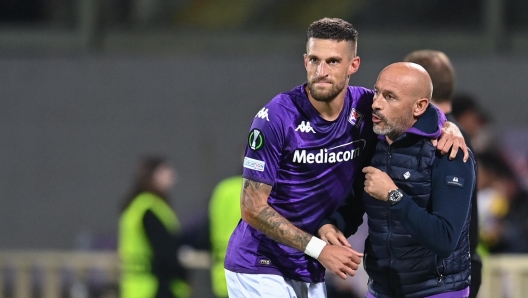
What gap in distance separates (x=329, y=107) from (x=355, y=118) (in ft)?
0.47

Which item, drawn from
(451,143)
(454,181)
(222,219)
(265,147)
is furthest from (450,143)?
(222,219)

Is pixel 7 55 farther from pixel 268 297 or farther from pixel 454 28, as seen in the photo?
pixel 268 297

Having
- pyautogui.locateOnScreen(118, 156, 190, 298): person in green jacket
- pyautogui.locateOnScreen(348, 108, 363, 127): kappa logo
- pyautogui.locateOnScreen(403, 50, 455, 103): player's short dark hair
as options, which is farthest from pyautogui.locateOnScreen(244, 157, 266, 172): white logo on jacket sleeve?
pyautogui.locateOnScreen(118, 156, 190, 298): person in green jacket

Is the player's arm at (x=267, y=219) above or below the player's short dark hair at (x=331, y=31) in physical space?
below

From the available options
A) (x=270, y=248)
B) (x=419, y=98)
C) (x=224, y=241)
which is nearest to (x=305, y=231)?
(x=270, y=248)

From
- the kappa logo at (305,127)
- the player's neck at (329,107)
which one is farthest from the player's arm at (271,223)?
the player's neck at (329,107)

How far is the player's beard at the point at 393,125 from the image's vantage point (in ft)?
11.8

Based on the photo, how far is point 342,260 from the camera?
11.6 ft

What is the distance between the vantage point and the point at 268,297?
12.6ft

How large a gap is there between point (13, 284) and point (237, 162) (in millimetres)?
2498

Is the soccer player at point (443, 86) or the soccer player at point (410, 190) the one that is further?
the soccer player at point (443, 86)

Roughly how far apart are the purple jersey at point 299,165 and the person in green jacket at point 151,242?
118 inches

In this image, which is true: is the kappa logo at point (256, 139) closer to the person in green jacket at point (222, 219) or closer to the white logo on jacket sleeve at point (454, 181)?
the white logo on jacket sleeve at point (454, 181)

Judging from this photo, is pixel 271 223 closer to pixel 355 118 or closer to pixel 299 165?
pixel 299 165
